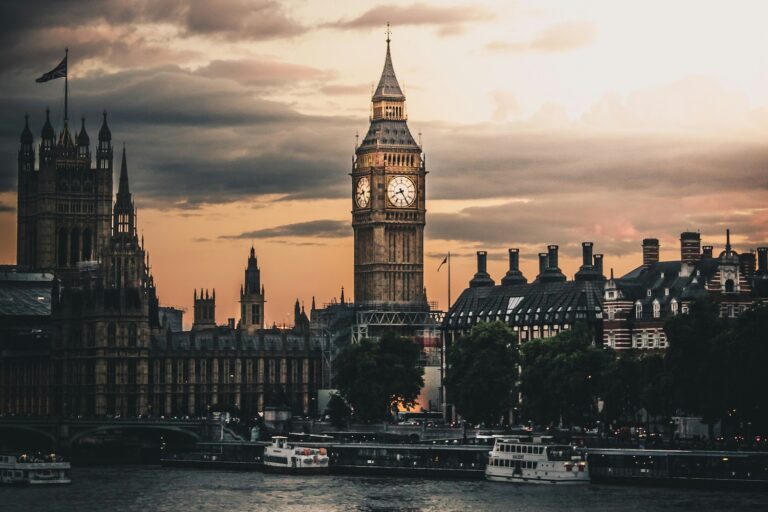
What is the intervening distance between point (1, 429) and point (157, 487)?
45545 millimetres

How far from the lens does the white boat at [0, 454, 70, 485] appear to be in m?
156

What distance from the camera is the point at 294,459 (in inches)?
6476

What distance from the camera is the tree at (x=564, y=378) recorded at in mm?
164500

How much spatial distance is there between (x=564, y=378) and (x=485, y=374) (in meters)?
14.8

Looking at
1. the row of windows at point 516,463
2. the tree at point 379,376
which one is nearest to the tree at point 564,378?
the row of windows at point 516,463

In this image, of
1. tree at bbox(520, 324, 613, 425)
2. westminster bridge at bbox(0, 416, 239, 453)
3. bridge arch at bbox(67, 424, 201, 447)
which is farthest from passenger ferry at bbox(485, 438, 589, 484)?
bridge arch at bbox(67, 424, 201, 447)

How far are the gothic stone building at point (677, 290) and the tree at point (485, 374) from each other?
28.3 ft

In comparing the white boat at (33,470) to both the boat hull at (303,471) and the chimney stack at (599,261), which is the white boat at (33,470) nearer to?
the boat hull at (303,471)

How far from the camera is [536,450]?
488 feet

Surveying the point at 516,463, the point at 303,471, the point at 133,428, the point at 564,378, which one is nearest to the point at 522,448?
the point at 516,463

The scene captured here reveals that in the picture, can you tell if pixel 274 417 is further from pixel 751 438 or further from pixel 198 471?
pixel 751 438

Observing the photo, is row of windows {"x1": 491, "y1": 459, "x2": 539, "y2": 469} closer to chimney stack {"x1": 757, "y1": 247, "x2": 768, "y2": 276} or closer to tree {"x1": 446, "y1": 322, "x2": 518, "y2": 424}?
tree {"x1": 446, "y1": 322, "x2": 518, "y2": 424}

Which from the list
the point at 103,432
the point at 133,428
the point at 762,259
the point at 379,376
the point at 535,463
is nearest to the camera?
the point at 535,463

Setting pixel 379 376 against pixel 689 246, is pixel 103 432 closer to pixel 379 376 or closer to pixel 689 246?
pixel 379 376
